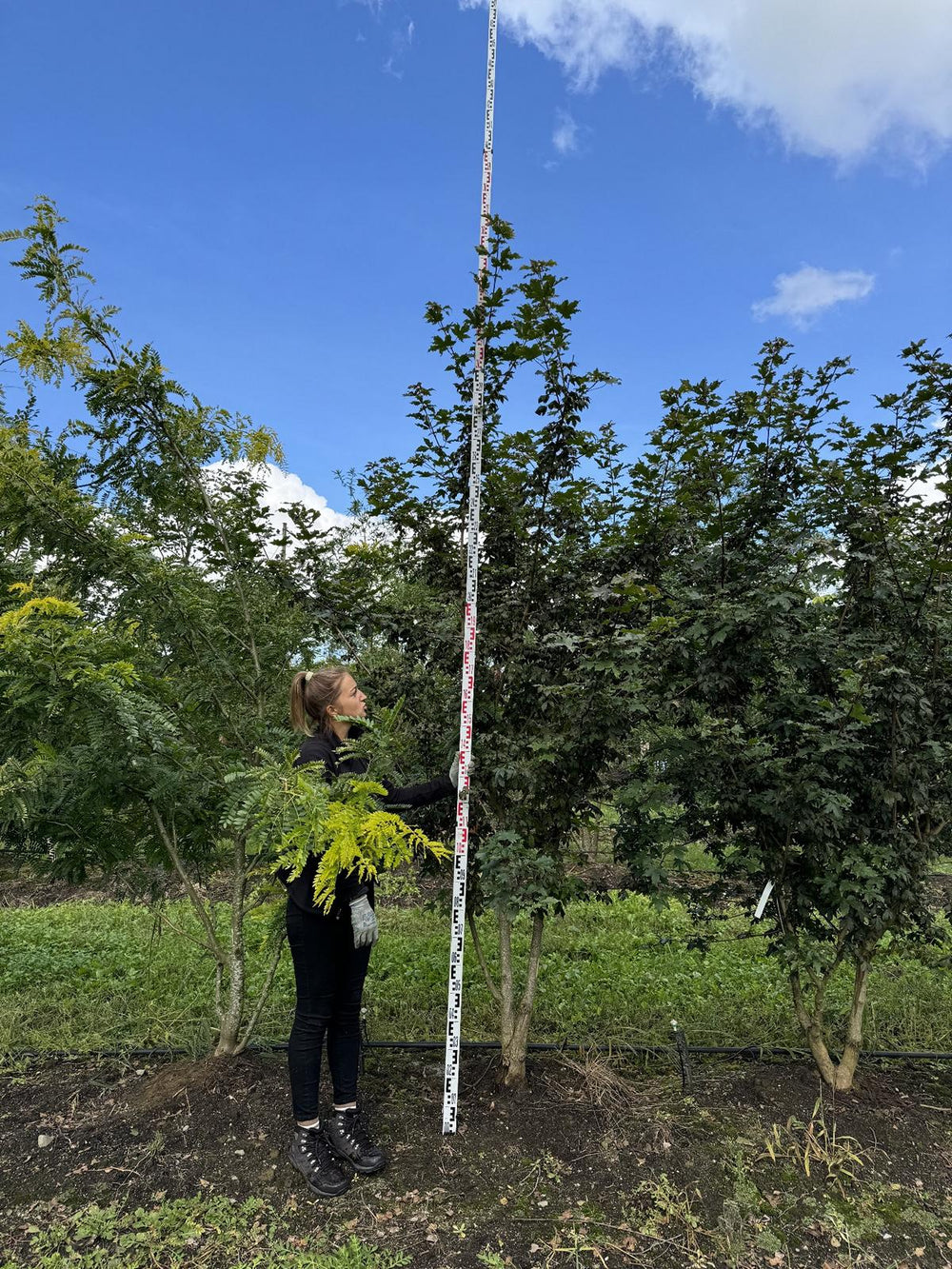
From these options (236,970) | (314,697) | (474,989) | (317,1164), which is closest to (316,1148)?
(317,1164)

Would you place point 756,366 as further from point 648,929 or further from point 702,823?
point 648,929

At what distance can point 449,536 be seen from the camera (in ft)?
11.1

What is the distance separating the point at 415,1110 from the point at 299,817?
1.69m

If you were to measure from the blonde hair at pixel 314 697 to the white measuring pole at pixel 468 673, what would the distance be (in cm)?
50

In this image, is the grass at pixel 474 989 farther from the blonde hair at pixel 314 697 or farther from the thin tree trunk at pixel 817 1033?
the blonde hair at pixel 314 697

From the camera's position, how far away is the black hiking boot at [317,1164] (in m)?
2.61

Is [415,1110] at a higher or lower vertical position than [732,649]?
lower

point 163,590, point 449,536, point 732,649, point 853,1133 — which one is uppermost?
point 449,536

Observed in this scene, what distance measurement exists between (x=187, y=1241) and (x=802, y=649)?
2.95m

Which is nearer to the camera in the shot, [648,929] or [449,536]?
[449,536]

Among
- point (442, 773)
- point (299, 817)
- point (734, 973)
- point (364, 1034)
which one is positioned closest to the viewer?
point (299, 817)

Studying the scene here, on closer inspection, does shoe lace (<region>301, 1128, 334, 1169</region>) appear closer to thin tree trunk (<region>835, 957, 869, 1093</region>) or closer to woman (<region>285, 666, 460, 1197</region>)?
woman (<region>285, 666, 460, 1197</region>)

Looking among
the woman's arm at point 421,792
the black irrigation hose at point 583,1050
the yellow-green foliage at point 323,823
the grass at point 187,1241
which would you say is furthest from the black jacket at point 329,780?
the black irrigation hose at point 583,1050

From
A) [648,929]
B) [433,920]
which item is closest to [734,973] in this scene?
[648,929]
